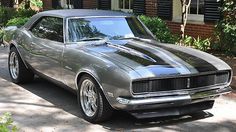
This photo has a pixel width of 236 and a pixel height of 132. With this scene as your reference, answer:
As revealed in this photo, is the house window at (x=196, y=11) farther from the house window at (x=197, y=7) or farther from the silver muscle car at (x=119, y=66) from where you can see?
the silver muscle car at (x=119, y=66)

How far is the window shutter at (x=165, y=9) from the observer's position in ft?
45.0

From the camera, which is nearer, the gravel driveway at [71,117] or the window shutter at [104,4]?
the gravel driveway at [71,117]

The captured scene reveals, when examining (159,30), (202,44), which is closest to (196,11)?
(202,44)

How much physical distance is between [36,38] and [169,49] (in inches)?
96.7

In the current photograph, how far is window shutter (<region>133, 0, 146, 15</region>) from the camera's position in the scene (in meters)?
14.8

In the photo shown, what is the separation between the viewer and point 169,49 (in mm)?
6770

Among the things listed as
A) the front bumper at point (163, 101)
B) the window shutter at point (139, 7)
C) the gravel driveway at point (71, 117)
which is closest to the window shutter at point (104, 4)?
the window shutter at point (139, 7)

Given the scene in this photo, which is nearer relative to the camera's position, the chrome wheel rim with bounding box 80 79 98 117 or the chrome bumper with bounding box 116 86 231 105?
the chrome bumper with bounding box 116 86 231 105

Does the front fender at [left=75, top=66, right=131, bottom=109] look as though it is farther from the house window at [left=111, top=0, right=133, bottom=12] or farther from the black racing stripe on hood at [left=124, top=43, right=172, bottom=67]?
the house window at [left=111, top=0, right=133, bottom=12]

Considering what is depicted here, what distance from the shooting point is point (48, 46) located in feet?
24.4

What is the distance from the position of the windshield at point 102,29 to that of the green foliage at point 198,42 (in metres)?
4.56

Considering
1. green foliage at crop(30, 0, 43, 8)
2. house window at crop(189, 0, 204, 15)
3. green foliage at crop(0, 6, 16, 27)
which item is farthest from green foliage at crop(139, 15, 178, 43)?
green foliage at crop(30, 0, 43, 8)

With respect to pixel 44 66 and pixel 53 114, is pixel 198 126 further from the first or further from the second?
pixel 44 66

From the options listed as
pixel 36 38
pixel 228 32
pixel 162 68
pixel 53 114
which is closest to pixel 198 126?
pixel 162 68
